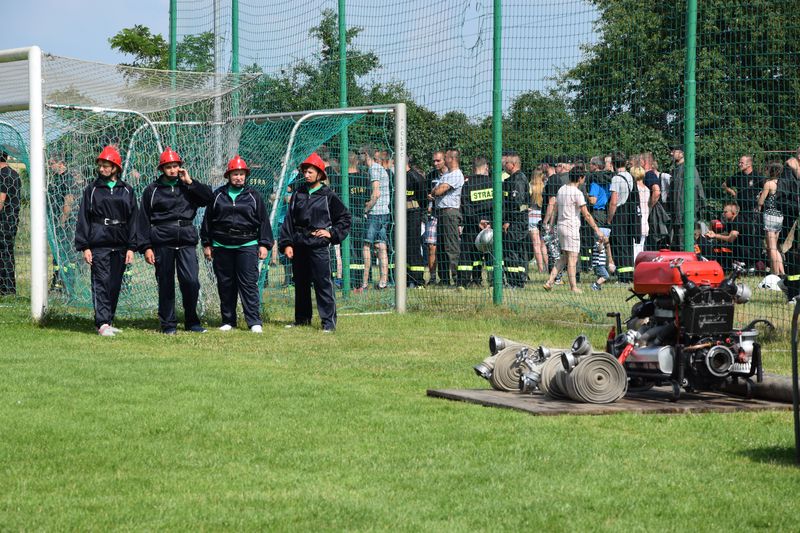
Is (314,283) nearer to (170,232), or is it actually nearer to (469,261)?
(170,232)

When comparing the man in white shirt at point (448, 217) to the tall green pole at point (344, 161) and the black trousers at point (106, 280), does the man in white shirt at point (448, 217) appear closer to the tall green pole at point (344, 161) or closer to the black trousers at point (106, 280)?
the tall green pole at point (344, 161)

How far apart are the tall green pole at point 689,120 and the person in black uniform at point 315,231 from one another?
3.94 meters

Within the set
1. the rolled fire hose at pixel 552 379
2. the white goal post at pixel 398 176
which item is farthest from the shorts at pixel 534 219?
the rolled fire hose at pixel 552 379

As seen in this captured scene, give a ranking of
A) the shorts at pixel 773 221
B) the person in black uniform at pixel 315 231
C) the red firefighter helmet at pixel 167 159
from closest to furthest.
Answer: the red firefighter helmet at pixel 167 159 → the person in black uniform at pixel 315 231 → the shorts at pixel 773 221

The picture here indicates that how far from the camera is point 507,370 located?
928 cm

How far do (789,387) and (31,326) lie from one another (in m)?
9.16

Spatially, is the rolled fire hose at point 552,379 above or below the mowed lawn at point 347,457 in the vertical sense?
above

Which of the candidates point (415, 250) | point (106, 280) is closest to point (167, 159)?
point (106, 280)

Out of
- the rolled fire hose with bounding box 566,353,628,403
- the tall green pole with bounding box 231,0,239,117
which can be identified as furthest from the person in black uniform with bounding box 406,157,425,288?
the rolled fire hose with bounding box 566,353,628,403

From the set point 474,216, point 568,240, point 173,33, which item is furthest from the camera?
point 173,33

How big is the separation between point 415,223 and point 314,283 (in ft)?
19.6

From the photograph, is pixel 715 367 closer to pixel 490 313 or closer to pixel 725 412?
pixel 725 412

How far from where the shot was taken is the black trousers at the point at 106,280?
13742 mm

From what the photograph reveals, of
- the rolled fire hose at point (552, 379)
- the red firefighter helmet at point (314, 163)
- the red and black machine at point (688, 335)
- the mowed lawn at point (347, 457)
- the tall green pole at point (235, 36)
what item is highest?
the tall green pole at point (235, 36)
